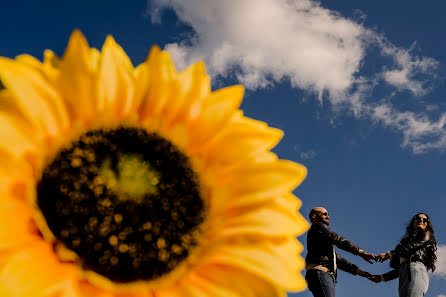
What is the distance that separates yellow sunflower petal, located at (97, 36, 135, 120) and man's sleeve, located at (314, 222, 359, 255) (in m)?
4.98

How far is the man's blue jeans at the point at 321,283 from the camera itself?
17.4 ft

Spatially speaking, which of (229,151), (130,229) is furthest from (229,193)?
(130,229)

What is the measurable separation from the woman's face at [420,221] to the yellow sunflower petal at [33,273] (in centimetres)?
597

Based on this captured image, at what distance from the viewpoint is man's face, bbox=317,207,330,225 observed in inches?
231

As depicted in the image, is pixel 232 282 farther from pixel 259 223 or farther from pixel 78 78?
pixel 78 78

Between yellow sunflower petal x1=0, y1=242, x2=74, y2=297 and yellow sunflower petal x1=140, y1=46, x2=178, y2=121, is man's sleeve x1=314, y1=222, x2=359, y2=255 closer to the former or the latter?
yellow sunflower petal x1=140, y1=46, x2=178, y2=121

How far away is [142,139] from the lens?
2.49 feet

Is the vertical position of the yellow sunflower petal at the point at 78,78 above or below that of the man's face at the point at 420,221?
below

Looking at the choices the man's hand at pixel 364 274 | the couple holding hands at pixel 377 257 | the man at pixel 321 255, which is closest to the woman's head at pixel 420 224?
the couple holding hands at pixel 377 257

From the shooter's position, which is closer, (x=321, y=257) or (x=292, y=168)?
(x=292, y=168)

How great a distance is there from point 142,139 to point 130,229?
0.47ft

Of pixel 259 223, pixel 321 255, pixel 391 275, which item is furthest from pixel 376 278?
pixel 259 223

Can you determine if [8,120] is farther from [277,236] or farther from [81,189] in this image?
[277,236]

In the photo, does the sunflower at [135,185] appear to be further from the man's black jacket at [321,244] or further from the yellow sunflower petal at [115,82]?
the man's black jacket at [321,244]
